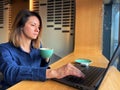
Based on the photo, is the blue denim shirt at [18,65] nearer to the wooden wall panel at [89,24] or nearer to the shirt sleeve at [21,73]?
the shirt sleeve at [21,73]

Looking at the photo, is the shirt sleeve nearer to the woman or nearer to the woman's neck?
the woman

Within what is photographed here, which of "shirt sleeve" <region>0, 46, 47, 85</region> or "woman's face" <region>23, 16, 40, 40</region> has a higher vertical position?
"woman's face" <region>23, 16, 40, 40</region>

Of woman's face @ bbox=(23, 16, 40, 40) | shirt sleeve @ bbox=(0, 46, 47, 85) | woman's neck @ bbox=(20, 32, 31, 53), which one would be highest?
woman's face @ bbox=(23, 16, 40, 40)

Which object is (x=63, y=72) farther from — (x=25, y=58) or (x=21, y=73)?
(x=25, y=58)

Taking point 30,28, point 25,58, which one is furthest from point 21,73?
point 30,28

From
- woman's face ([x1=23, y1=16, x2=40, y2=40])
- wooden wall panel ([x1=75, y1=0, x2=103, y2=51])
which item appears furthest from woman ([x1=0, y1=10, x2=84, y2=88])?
wooden wall panel ([x1=75, y1=0, x2=103, y2=51])

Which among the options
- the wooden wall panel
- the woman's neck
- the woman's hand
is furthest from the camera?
the wooden wall panel

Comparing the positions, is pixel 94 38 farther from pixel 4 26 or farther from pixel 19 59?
pixel 4 26

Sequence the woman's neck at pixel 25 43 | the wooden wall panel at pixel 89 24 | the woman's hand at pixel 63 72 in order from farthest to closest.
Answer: the wooden wall panel at pixel 89 24, the woman's neck at pixel 25 43, the woman's hand at pixel 63 72

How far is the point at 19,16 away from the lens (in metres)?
1.43

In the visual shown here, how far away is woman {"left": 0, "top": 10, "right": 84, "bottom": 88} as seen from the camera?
3.39 ft

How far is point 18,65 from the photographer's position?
4.01ft

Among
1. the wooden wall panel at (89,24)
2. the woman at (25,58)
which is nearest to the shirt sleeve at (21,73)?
the woman at (25,58)

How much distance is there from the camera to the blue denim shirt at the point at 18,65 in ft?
3.40
